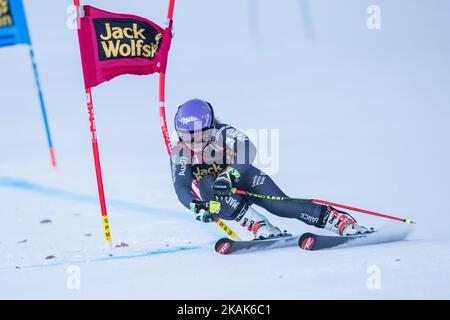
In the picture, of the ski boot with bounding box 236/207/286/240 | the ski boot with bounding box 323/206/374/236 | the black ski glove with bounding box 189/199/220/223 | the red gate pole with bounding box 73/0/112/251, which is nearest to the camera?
the black ski glove with bounding box 189/199/220/223

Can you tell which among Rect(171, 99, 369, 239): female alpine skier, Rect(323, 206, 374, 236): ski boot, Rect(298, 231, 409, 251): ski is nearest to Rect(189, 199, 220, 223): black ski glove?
Rect(171, 99, 369, 239): female alpine skier

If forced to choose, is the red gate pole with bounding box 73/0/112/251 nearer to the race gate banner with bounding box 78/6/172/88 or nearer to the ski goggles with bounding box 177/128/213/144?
the race gate banner with bounding box 78/6/172/88

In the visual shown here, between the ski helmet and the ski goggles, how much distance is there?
0.10 ft

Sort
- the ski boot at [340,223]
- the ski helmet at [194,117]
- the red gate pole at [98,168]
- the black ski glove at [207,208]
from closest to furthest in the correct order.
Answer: the black ski glove at [207,208]
the ski helmet at [194,117]
the ski boot at [340,223]
the red gate pole at [98,168]

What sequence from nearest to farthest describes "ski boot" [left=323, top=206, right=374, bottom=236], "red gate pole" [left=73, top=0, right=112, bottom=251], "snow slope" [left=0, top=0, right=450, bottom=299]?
"snow slope" [left=0, top=0, right=450, bottom=299] < "ski boot" [left=323, top=206, right=374, bottom=236] < "red gate pole" [left=73, top=0, right=112, bottom=251]

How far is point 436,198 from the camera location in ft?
23.3

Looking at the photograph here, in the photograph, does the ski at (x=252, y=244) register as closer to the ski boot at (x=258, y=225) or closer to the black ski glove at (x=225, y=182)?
the ski boot at (x=258, y=225)

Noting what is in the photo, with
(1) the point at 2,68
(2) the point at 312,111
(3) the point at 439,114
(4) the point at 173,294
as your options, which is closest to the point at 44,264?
(4) the point at 173,294

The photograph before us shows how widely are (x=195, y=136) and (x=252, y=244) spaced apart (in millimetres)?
931

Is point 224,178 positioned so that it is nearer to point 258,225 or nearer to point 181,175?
point 181,175

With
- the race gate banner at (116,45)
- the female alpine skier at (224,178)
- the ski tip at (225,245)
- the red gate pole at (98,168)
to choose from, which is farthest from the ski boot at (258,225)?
the race gate banner at (116,45)

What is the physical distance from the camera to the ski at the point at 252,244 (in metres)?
5.09

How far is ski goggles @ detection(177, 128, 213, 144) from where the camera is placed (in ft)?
16.8

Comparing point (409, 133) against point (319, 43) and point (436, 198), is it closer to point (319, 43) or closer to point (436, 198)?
point (436, 198)
